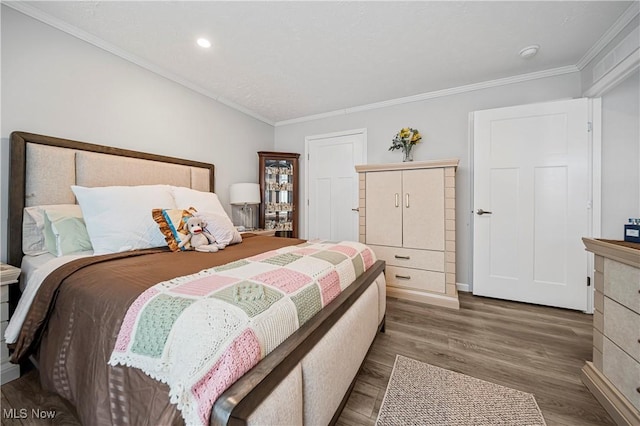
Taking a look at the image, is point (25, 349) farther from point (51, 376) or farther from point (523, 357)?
point (523, 357)

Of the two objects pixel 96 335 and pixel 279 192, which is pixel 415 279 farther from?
pixel 96 335

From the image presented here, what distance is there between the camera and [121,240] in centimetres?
167

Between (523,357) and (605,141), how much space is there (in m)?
2.14

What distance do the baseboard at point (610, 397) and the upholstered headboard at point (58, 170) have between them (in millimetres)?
3559

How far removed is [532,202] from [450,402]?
226cm

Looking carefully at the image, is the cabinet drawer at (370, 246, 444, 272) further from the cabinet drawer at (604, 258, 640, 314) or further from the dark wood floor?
the cabinet drawer at (604, 258, 640, 314)

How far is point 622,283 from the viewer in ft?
4.13

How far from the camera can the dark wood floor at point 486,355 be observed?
1.30 meters

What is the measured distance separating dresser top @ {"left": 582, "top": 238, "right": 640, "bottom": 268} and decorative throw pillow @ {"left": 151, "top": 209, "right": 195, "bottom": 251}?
2479 millimetres

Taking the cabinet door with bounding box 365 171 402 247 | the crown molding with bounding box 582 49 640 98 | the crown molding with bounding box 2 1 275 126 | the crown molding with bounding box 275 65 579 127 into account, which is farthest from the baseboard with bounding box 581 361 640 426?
the crown molding with bounding box 2 1 275 126

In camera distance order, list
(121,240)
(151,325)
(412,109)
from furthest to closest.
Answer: (412,109) < (121,240) < (151,325)

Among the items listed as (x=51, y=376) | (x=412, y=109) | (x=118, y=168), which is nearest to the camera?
(x=51, y=376)

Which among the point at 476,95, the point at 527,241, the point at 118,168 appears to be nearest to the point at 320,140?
the point at 476,95

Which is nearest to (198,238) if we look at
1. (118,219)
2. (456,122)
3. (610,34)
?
(118,219)
